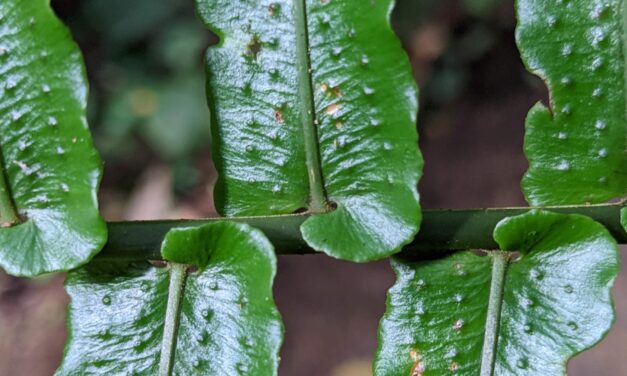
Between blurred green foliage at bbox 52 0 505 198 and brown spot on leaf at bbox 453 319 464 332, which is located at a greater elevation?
blurred green foliage at bbox 52 0 505 198

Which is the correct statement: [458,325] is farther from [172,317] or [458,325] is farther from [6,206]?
[6,206]

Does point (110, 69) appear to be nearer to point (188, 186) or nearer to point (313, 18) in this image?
point (188, 186)

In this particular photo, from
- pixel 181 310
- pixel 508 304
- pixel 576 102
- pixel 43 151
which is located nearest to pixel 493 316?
pixel 508 304

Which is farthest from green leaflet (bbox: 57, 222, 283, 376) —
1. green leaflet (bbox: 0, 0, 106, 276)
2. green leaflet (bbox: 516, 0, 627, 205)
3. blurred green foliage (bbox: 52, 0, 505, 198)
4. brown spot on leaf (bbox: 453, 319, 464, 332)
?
blurred green foliage (bbox: 52, 0, 505, 198)

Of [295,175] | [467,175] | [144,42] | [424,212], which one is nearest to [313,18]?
[295,175]

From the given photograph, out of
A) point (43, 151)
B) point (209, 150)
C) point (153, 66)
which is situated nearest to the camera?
point (43, 151)

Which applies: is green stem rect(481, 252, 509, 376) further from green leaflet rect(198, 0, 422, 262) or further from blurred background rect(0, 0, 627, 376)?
blurred background rect(0, 0, 627, 376)
